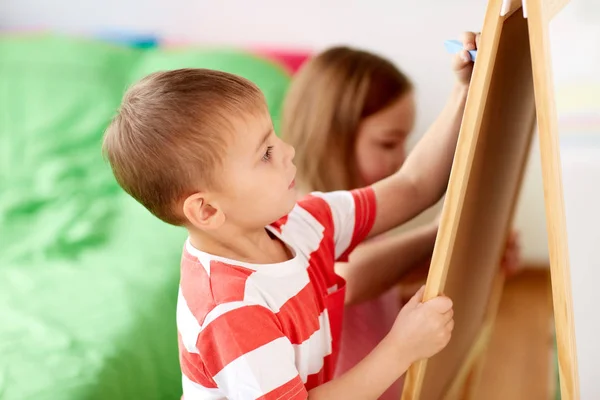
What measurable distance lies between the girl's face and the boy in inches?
22.2

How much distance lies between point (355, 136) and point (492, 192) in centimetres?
49

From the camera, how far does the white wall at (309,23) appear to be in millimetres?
1791

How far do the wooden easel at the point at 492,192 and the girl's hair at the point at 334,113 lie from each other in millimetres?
391

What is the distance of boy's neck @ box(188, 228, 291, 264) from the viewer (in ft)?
2.85

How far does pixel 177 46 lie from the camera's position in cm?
207

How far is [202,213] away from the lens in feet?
2.70

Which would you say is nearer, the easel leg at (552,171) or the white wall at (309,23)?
the easel leg at (552,171)

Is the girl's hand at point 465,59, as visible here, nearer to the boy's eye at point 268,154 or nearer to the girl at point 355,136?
the boy's eye at point 268,154

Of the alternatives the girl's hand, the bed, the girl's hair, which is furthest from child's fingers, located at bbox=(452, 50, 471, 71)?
the bed

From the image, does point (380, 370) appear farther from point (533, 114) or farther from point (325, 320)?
point (533, 114)

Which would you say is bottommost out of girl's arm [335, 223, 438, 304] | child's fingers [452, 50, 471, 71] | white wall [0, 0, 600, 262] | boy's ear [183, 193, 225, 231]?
girl's arm [335, 223, 438, 304]

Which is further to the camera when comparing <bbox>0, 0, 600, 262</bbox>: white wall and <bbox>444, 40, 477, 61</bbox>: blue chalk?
<bbox>0, 0, 600, 262</bbox>: white wall

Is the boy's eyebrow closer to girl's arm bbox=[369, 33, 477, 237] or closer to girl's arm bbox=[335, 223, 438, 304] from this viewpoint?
girl's arm bbox=[369, 33, 477, 237]

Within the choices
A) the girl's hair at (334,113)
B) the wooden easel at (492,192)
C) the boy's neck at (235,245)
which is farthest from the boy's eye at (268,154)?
the girl's hair at (334,113)
